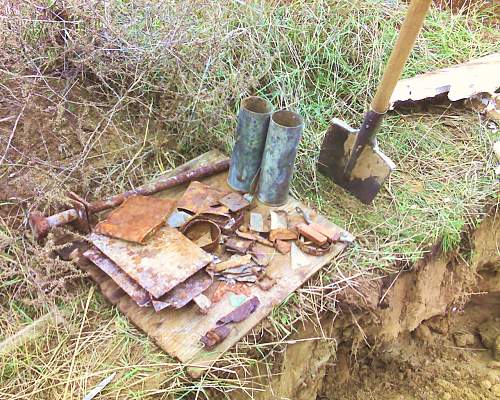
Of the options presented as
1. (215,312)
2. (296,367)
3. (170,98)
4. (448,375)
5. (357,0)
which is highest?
(357,0)

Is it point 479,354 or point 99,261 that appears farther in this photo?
point 479,354

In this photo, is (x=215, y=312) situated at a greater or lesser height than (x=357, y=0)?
lesser

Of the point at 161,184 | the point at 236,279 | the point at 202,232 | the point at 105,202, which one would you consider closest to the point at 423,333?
A: the point at 236,279

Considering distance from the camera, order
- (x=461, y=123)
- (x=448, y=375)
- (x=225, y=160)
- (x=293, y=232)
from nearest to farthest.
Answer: (x=293, y=232), (x=225, y=160), (x=448, y=375), (x=461, y=123)

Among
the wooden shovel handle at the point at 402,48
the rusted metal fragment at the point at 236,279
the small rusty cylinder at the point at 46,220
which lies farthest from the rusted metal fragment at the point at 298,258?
the small rusty cylinder at the point at 46,220

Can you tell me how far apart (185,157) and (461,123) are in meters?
1.78

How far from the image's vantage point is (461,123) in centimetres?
328

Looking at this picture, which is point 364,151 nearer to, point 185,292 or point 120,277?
point 185,292

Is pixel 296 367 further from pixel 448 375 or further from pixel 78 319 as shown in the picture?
pixel 448 375

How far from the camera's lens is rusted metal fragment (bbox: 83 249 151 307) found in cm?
204

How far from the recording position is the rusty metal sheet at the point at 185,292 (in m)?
2.02

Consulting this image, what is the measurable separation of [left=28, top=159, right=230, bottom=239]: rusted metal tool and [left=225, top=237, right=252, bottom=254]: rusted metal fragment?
439mm

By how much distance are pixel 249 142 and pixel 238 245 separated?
499mm

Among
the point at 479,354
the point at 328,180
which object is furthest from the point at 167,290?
the point at 479,354
